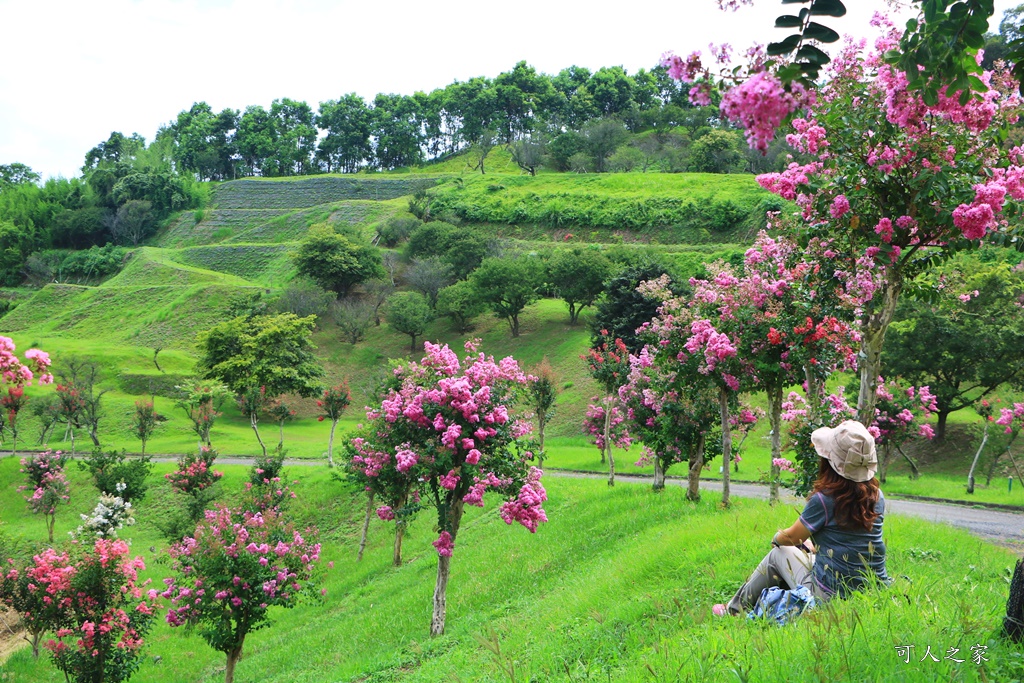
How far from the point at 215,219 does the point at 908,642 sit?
276 feet

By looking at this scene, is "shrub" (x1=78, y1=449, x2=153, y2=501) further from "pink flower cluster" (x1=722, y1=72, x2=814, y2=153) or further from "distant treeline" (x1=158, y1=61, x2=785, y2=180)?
"distant treeline" (x1=158, y1=61, x2=785, y2=180)

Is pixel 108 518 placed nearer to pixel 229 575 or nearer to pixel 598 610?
pixel 229 575

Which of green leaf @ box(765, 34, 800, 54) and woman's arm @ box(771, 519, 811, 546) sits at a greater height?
green leaf @ box(765, 34, 800, 54)

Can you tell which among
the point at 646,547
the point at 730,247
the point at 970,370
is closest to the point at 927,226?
the point at 646,547

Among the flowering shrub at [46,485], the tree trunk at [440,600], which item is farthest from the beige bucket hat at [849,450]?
the flowering shrub at [46,485]

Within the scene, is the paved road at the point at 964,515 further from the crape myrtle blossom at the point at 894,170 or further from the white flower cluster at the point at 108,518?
the white flower cluster at the point at 108,518

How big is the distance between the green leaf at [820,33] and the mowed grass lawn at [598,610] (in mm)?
2268

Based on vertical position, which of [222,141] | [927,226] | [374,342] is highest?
[222,141]

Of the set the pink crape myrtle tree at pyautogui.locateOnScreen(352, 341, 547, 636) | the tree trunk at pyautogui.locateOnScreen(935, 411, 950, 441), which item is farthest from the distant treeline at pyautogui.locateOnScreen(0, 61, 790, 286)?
the pink crape myrtle tree at pyautogui.locateOnScreen(352, 341, 547, 636)

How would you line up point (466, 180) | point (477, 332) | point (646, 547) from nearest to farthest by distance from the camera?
point (646, 547) → point (477, 332) → point (466, 180)

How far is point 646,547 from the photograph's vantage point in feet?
30.6

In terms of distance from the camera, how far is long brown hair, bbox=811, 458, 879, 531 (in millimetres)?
4184

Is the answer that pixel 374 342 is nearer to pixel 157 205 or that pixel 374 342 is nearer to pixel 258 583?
pixel 258 583

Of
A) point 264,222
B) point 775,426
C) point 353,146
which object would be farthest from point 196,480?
→ point 353,146
